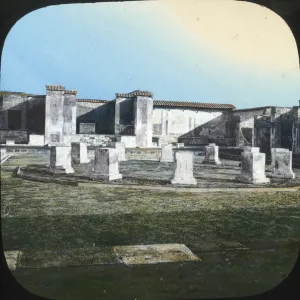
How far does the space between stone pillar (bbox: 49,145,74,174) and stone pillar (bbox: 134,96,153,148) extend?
8.27 meters

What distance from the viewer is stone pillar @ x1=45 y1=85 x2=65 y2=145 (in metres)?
17.5

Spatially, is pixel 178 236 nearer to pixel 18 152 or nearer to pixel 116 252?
pixel 116 252

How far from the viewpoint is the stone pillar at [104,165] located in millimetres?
7911

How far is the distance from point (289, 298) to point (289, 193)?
4.20 m

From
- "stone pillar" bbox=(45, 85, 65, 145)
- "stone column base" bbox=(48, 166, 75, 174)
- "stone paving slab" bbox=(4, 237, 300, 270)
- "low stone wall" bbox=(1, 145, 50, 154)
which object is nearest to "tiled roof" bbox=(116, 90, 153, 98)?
"stone pillar" bbox=(45, 85, 65, 145)

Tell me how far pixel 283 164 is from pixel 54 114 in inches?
484

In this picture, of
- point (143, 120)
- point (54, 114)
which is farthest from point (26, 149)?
point (143, 120)

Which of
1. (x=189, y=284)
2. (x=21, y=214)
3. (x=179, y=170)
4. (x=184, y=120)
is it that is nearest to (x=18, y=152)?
(x=184, y=120)

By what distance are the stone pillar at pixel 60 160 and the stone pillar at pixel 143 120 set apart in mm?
8273

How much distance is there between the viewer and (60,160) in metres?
9.11

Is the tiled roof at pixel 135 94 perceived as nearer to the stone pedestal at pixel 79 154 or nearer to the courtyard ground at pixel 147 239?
the stone pedestal at pixel 79 154

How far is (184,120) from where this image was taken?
19.0 m

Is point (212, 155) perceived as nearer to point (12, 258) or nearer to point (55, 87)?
point (55, 87)

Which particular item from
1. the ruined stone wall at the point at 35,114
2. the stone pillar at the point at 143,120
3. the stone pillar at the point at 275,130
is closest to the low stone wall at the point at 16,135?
the ruined stone wall at the point at 35,114
